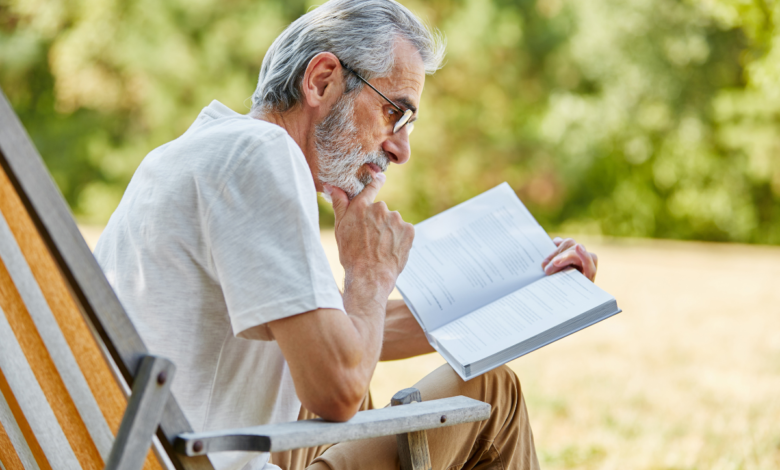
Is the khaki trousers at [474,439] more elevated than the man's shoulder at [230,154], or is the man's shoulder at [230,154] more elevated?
the man's shoulder at [230,154]

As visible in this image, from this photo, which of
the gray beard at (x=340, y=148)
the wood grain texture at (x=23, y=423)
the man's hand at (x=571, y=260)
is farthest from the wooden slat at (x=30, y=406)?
the man's hand at (x=571, y=260)

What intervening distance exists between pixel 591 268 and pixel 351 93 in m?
0.81

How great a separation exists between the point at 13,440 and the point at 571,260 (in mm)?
1379

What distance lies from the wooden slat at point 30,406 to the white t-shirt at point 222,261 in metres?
0.25

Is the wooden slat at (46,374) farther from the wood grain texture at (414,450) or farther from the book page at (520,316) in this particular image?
the book page at (520,316)

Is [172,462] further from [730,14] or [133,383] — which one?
[730,14]

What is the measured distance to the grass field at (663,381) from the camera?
3.23 meters

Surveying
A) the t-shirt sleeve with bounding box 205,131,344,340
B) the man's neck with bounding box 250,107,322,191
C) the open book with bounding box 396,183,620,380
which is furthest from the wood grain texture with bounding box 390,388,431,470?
the man's neck with bounding box 250,107,322,191

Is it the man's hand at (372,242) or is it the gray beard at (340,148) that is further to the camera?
the gray beard at (340,148)

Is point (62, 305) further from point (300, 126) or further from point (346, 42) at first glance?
point (346, 42)

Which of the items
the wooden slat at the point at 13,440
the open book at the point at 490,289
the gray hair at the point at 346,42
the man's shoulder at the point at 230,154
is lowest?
the open book at the point at 490,289

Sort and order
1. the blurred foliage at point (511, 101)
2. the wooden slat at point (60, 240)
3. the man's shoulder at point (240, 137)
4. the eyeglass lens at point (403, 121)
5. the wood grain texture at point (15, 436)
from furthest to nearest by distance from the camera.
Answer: the blurred foliage at point (511, 101) → the eyeglass lens at point (403, 121) → the man's shoulder at point (240, 137) → the wood grain texture at point (15, 436) → the wooden slat at point (60, 240)

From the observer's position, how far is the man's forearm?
6.68ft

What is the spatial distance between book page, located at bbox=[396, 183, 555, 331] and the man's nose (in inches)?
9.7
